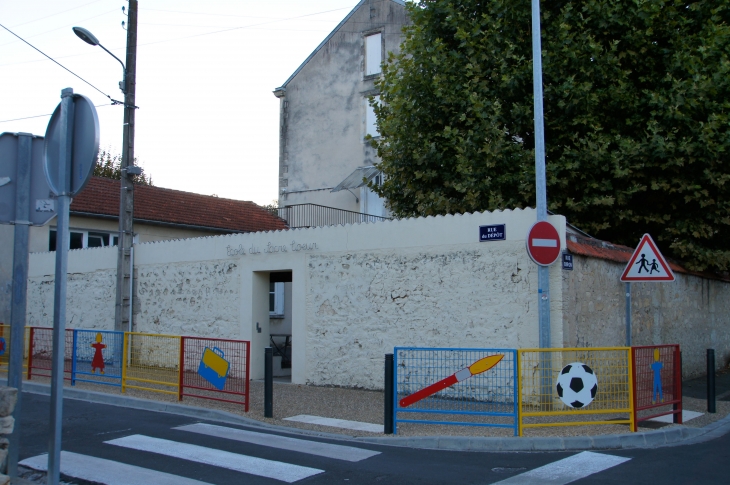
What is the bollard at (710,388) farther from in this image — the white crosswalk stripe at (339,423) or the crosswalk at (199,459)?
the crosswalk at (199,459)

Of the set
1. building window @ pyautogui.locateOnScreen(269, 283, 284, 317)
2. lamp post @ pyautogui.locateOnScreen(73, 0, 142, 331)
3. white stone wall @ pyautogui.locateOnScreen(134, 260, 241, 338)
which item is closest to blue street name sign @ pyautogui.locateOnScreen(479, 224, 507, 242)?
white stone wall @ pyautogui.locateOnScreen(134, 260, 241, 338)

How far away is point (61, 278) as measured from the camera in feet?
16.6

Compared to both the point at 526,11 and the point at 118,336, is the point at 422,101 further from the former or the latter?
the point at 118,336

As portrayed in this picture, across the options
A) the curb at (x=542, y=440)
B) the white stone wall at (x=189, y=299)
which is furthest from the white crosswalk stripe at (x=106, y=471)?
the white stone wall at (x=189, y=299)

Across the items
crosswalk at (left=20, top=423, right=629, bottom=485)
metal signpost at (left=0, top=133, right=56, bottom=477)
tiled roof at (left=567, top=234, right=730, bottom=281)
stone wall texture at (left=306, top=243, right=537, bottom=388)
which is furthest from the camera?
stone wall texture at (left=306, top=243, right=537, bottom=388)

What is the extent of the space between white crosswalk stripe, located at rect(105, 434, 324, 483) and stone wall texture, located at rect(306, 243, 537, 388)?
5.12 m

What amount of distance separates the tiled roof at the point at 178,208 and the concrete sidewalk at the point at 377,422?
9.90 m

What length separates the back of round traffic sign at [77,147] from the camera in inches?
198

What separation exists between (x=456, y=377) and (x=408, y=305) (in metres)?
3.73

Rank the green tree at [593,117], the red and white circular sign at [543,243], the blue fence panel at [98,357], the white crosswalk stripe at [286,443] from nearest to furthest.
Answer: the white crosswalk stripe at [286,443] < the red and white circular sign at [543,243] < the blue fence panel at [98,357] < the green tree at [593,117]

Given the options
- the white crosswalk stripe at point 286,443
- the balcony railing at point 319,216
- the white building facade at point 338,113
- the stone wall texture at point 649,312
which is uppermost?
the white building facade at point 338,113

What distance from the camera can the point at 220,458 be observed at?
7570 mm

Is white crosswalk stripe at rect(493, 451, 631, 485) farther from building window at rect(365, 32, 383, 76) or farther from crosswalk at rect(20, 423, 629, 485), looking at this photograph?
building window at rect(365, 32, 383, 76)

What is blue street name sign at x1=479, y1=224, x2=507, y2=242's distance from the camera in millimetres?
11428
